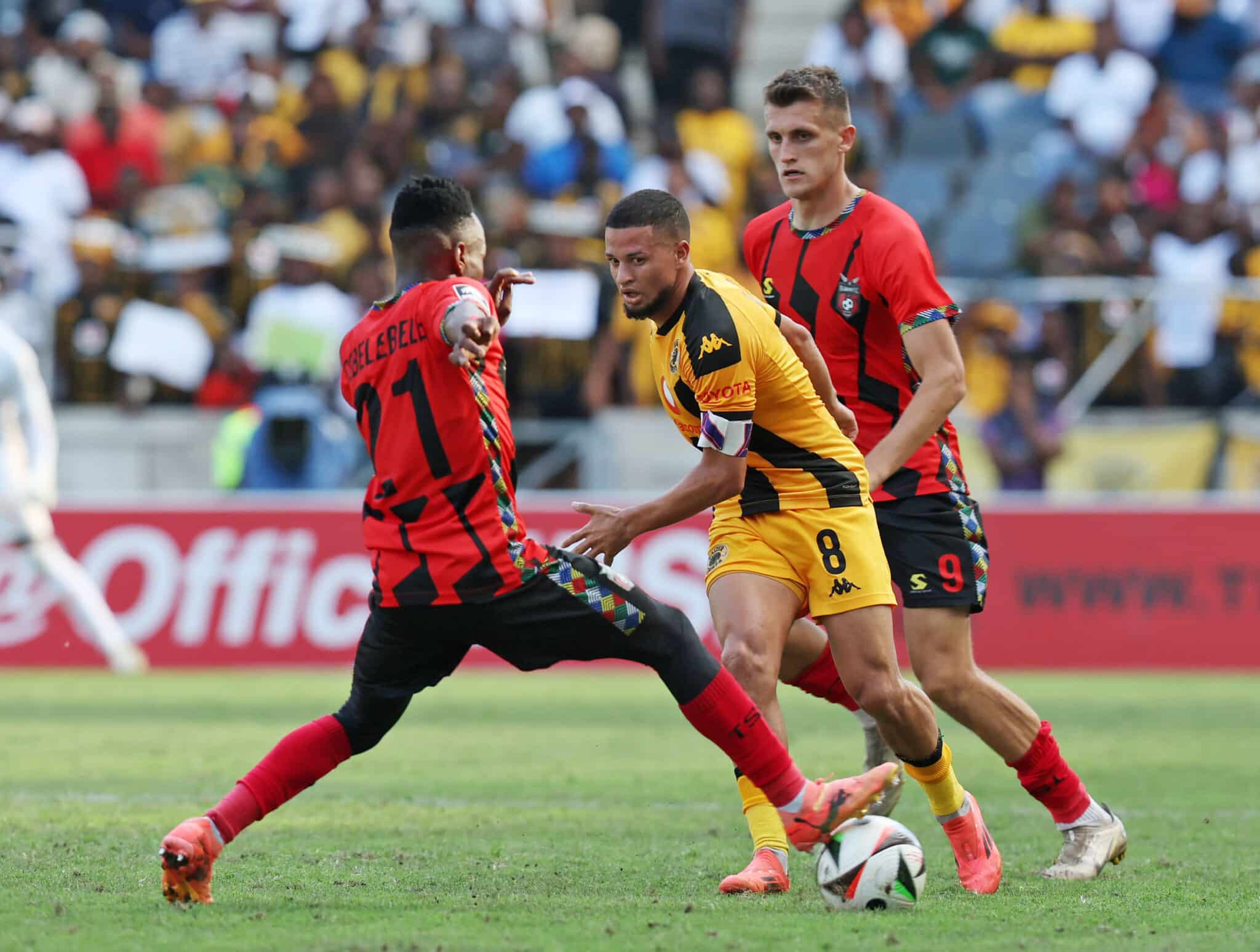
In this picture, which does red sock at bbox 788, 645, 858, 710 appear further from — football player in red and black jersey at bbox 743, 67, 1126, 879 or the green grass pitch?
the green grass pitch

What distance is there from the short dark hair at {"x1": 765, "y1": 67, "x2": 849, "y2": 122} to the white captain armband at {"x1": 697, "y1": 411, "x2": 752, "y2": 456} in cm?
129

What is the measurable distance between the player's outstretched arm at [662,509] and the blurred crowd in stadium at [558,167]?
10038mm

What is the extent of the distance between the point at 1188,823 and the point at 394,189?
11.8m

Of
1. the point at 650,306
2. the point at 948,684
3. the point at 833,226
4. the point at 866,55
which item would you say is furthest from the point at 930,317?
the point at 866,55

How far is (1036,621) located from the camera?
49.9 ft

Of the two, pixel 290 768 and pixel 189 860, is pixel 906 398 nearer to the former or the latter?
pixel 290 768

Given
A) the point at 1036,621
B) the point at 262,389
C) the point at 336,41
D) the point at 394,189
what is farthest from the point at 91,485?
the point at 1036,621

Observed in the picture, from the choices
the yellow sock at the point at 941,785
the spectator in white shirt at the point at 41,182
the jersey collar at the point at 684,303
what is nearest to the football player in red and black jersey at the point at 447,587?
the jersey collar at the point at 684,303

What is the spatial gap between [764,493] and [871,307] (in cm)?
78

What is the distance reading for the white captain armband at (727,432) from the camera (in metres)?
5.86

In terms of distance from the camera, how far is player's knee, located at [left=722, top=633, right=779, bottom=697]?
6090mm

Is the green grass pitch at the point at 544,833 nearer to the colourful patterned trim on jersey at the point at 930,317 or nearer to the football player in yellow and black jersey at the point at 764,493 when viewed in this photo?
the football player in yellow and black jersey at the point at 764,493

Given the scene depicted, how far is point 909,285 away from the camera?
633 centimetres

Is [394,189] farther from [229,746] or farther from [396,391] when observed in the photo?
[396,391]
